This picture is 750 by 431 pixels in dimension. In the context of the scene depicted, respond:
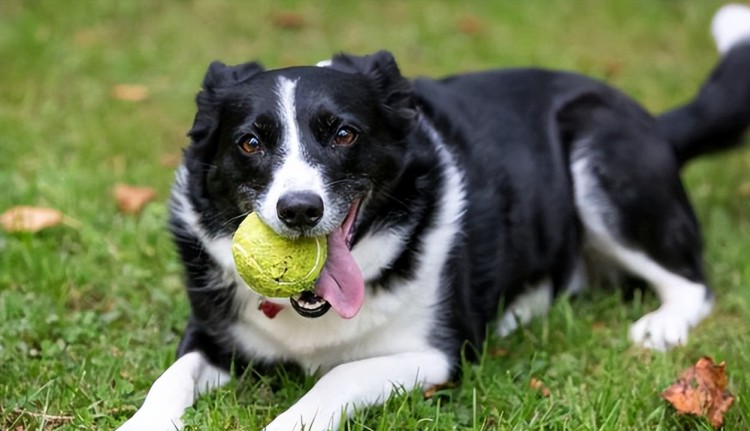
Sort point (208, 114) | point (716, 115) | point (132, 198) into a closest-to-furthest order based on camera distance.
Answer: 1. point (208, 114)
2. point (716, 115)
3. point (132, 198)

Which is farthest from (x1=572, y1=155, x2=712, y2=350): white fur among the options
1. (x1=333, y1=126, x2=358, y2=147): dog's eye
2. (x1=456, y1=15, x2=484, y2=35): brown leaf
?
(x1=456, y1=15, x2=484, y2=35): brown leaf

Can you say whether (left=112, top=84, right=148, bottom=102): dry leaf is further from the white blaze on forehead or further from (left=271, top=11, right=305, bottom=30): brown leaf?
the white blaze on forehead

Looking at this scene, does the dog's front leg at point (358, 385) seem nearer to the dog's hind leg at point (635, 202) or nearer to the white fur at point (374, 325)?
the white fur at point (374, 325)

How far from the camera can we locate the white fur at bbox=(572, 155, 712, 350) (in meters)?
3.97

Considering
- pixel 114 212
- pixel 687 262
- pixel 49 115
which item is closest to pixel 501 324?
pixel 687 262

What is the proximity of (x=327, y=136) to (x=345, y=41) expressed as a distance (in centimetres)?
404

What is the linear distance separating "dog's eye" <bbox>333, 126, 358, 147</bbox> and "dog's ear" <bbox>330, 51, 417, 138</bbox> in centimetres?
22

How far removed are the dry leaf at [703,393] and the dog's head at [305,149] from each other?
3.19 ft

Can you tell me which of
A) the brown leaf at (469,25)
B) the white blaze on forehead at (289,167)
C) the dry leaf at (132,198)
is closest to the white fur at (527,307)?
the white blaze on forehead at (289,167)

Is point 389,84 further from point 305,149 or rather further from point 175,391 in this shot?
point 175,391

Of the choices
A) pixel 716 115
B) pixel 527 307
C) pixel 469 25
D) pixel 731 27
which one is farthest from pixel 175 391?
pixel 469 25

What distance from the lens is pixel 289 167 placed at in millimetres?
2867

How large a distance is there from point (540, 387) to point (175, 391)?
3.69ft

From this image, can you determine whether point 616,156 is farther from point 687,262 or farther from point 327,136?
point 327,136
